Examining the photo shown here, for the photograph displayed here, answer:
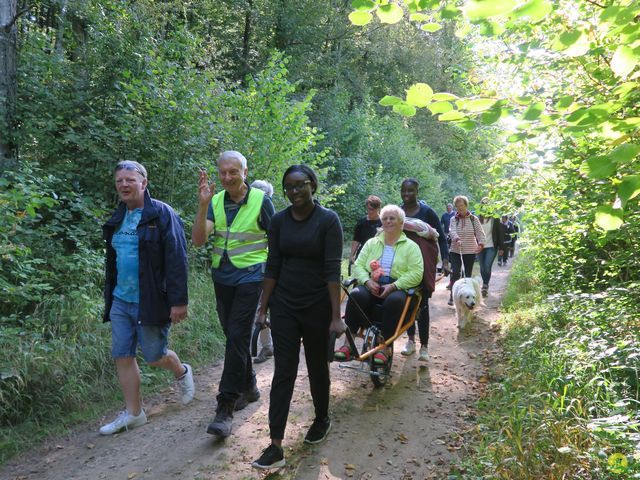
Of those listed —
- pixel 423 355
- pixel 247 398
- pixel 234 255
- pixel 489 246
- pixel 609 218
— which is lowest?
pixel 423 355

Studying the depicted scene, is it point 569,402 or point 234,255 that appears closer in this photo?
point 569,402

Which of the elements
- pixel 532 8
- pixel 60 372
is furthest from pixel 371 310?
pixel 532 8

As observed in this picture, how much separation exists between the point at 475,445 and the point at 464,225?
5666 mm

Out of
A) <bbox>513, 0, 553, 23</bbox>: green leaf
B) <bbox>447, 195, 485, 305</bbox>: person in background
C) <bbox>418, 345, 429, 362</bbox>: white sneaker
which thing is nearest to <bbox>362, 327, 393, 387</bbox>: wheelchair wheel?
<bbox>418, 345, 429, 362</bbox>: white sneaker

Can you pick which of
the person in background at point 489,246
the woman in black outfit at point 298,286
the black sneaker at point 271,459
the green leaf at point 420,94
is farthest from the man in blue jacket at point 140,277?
the person in background at point 489,246

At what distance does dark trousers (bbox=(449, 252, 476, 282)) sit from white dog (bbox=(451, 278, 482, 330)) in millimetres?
1460

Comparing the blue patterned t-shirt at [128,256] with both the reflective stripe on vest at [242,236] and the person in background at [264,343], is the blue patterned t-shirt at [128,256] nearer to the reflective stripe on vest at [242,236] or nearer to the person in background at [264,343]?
the reflective stripe on vest at [242,236]

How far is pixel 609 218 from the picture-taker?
2082 millimetres

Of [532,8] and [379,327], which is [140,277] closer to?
[379,327]

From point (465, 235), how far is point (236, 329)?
20.1 feet

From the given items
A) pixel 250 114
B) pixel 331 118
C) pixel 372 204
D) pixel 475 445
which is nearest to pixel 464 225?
pixel 372 204

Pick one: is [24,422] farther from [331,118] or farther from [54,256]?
[331,118]

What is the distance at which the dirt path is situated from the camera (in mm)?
3572

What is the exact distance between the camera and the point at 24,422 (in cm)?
427
